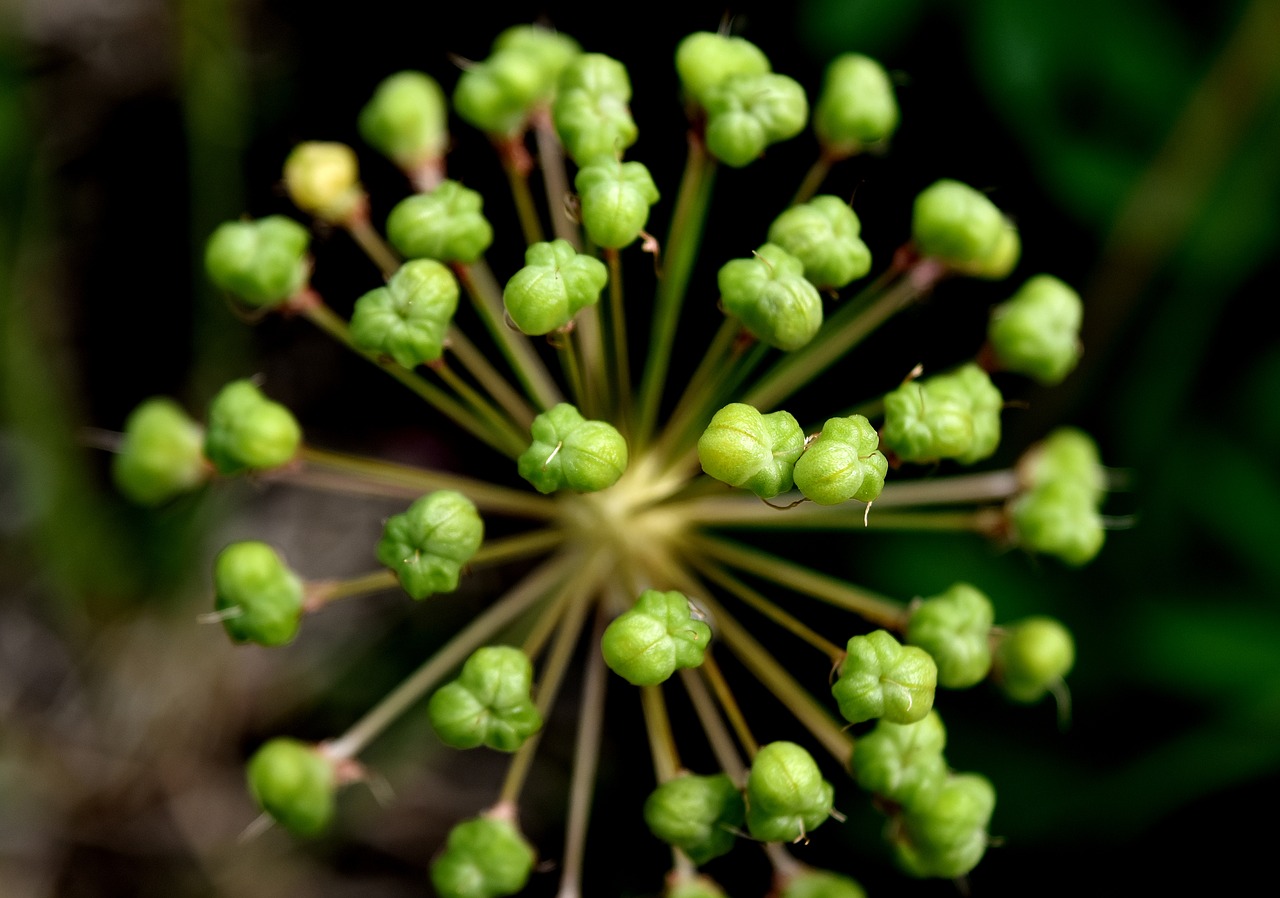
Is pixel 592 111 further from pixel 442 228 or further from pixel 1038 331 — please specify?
pixel 1038 331

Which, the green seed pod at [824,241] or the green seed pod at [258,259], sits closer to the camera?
the green seed pod at [824,241]

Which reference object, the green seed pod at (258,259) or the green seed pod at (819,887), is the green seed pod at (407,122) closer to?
the green seed pod at (258,259)

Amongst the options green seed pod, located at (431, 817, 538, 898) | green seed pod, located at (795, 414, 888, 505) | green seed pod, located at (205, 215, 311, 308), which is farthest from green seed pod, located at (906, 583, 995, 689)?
green seed pod, located at (205, 215, 311, 308)

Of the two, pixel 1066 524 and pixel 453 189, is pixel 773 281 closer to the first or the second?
pixel 453 189

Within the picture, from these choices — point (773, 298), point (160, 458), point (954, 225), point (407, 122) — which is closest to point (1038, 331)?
point (954, 225)

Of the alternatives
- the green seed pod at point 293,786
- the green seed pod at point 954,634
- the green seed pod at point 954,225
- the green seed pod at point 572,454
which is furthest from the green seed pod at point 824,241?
the green seed pod at point 293,786
